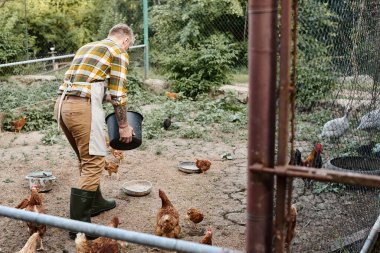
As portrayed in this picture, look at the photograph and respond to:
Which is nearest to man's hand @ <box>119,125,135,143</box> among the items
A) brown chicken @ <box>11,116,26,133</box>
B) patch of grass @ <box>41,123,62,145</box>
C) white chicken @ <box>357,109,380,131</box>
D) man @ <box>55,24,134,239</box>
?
man @ <box>55,24,134,239</box>

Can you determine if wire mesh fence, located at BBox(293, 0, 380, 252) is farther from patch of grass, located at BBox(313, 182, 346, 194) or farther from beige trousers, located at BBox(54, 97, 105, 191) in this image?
beige trousers, located at BBox(54, 97, 105, 191)

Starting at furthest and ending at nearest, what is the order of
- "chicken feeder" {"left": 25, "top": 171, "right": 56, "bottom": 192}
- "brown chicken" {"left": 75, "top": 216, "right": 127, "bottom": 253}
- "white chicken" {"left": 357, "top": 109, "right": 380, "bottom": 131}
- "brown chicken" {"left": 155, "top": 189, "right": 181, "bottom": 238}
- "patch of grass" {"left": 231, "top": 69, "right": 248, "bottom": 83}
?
"patch of grass" {"left": 231, "top": 69, "right": 248, "bottom": 83}
"chicken feeder" {"left": 25, "top": 171, "right": 56, "bottom": 192}
"white chicken" {"left": 357, "top": 109, "right": 380, "bottom": 131}
"brown chicken" {"left": 155, "top": 189, "right": 181, "bottom": 238}
"brown chicken" {"left": 75, "top": 216, "right": 127, "bottom": 253}

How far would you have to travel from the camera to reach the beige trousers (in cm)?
432

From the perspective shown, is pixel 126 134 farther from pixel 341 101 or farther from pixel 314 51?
pixel 341 101

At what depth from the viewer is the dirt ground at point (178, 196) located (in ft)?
14.4

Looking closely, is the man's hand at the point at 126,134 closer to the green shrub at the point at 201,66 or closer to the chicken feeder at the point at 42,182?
the chicken feeder at the point at 42,182

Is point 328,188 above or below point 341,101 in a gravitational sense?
below

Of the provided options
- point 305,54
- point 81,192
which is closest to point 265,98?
point 305,54

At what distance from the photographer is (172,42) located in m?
13.5

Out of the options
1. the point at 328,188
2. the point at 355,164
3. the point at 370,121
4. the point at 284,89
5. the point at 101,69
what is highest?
the point at 284,89

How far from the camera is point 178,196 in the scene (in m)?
5.66

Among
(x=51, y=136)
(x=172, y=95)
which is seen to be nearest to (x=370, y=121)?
(x=51, y=136)

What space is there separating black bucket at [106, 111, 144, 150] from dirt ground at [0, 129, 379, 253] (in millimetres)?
842

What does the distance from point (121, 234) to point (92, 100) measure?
2.84 meters
